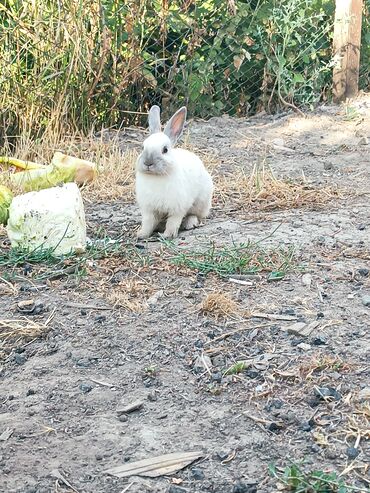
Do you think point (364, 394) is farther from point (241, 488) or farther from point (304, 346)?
point (241, 488)

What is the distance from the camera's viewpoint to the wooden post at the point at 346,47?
316 inches

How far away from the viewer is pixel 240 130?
25.3ft

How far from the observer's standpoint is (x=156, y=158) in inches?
194

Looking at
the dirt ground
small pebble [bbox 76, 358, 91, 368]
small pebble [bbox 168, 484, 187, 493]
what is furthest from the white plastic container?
small pebble [bbox 168, 484, 187, 493]

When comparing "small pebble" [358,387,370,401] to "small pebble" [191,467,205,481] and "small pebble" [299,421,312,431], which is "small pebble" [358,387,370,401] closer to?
"small pebble" [299,421,312,431]

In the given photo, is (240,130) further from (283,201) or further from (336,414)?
(336,414)

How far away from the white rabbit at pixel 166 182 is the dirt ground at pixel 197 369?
149 mm

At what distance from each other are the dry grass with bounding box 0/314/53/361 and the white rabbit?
122cm

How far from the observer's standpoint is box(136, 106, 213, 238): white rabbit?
4.96 meters

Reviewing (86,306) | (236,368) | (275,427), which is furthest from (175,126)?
(275,427)

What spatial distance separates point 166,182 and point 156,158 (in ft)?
0.56

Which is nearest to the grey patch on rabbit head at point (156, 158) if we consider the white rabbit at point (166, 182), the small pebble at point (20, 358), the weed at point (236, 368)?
the white rabbit at point (166, 182)

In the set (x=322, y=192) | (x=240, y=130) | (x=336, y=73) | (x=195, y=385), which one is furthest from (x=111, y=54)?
(x=195, y=385)

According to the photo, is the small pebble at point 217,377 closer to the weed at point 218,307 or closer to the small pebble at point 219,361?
the small pebble at point 219,361
